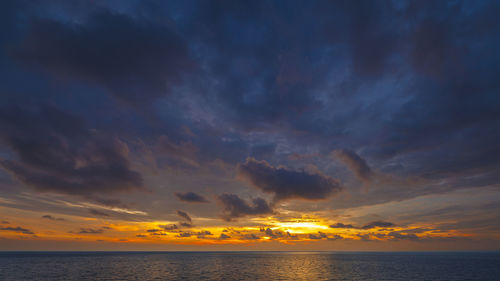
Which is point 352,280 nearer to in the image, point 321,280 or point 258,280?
point 321,280

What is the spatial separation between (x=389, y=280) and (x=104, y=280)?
353 ft

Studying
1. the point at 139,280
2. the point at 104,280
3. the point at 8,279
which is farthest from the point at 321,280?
the point at 8,279

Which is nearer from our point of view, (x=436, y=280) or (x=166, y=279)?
(x=166, y=279)

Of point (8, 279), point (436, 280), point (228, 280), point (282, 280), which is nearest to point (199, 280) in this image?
point (228, 280)

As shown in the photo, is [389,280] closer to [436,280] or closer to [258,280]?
[436,280]

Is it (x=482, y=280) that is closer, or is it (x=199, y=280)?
(x=199, y=280)

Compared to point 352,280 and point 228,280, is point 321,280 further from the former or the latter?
point 228,280

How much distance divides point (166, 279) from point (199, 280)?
42.6 feet

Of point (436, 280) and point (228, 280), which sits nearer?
point (228, 280)

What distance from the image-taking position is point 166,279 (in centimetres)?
9775

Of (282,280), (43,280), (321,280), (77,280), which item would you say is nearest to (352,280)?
(321,280)

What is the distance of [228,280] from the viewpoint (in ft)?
313

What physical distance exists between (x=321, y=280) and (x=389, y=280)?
2744cm

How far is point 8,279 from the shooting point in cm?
9844
